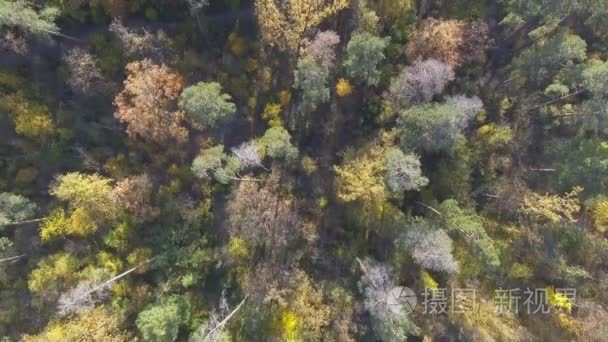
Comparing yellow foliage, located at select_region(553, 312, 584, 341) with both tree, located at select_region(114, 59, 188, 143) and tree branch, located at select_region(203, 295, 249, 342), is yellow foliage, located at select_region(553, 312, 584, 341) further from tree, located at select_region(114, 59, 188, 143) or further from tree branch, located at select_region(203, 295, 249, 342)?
tree, located at select_region(114, 59, 188, 143)

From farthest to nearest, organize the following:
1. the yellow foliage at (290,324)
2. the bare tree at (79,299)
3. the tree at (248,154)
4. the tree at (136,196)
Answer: the yellow foliage at (290,324), the tree at (136,196), the tree at (248,154), the bare tree at (79,299)

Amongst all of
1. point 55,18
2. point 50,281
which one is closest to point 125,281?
point 50,281

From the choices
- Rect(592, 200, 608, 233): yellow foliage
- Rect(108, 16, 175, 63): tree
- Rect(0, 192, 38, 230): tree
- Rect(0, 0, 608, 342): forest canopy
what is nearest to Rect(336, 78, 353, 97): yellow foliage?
Rect(0, 0, 608, 342): forest canopy

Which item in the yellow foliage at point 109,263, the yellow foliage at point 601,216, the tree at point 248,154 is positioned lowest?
the yellow foliage at point 109,263

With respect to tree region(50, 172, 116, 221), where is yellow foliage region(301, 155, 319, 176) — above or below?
above

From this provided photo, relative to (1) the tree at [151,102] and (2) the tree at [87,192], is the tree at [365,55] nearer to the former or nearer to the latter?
(1) the tree at [151,102]

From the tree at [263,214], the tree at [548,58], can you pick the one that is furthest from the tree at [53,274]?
the tree at [548,58]

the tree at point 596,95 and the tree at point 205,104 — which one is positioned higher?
the tree at point 596,95
